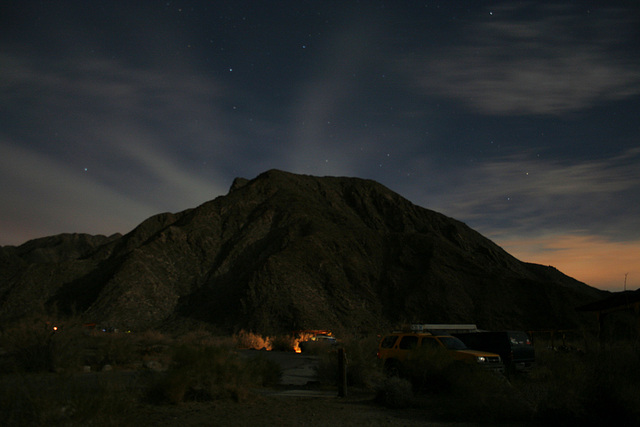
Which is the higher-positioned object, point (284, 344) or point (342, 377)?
point (284, 344)

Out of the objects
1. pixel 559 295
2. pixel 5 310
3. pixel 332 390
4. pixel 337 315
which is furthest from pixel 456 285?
pixel 5 310

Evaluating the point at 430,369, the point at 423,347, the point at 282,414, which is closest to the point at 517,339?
the point at 423,347

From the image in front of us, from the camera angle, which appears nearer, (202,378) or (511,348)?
(202,378)

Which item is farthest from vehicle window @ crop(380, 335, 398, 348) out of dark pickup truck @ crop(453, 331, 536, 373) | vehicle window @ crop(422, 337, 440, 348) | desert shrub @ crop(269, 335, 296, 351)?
desert shrub @ crop(269, 335, 296, 351)

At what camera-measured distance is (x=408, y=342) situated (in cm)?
1538

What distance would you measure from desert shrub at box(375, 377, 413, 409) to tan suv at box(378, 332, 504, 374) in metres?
2.53

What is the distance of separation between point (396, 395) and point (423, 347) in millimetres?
3044

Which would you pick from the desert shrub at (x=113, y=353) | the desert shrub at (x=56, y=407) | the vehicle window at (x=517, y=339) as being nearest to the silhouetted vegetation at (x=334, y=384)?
the desert shrub at (x=56, y=407)

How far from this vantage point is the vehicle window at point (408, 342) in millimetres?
15060

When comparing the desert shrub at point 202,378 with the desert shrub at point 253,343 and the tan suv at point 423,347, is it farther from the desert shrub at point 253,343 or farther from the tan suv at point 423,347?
the desert shrub at point 253,343

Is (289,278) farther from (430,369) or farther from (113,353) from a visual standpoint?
(430,369)

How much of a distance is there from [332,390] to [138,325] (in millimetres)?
41245

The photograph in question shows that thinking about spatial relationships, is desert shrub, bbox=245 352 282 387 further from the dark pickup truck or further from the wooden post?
the dark pickup truck

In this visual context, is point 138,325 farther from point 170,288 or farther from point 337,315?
point 337,315
